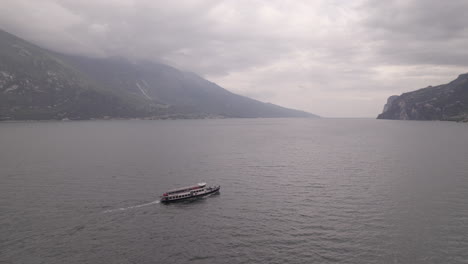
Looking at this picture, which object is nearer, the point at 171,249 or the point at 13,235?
the point at 171,249

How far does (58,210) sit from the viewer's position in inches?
2724

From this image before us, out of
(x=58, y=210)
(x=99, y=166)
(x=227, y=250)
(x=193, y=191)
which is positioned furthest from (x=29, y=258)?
(x=99, y=166)

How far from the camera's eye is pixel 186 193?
8050 cm

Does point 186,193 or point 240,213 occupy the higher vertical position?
point 186,193

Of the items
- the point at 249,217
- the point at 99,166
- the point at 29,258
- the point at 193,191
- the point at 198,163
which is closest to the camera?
the point at 29,258

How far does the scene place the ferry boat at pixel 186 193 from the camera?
3061 inches

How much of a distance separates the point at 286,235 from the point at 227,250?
1278 cm

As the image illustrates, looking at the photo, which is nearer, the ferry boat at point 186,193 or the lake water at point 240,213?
the lake water at point 240,213

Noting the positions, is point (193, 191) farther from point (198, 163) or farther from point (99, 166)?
point (99, 166)

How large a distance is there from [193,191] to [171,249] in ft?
101

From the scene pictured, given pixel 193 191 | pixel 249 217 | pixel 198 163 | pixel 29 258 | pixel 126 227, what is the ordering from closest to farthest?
pixel 29 258
pixel 126 227
pixel 249 217
pixel 193 191
pixel 198 163

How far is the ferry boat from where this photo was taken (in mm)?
77750

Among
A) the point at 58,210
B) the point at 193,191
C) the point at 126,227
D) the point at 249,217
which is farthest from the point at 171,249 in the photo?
the point at 58,210

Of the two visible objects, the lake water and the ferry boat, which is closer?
the lake water
